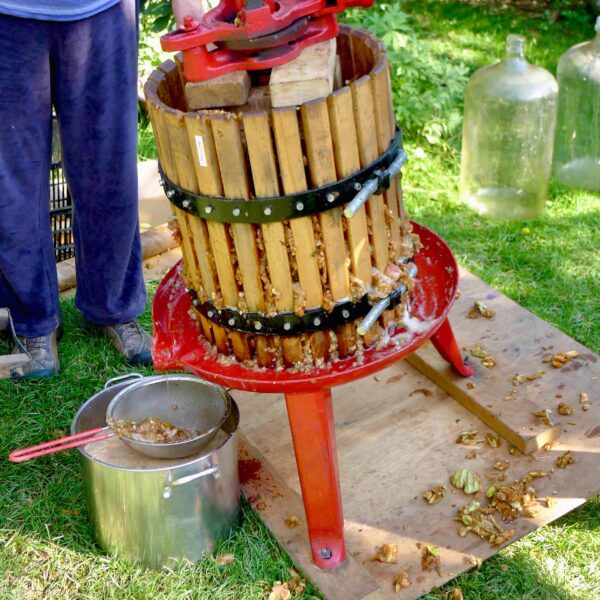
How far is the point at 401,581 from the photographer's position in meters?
2.68

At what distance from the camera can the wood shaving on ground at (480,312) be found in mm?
3781

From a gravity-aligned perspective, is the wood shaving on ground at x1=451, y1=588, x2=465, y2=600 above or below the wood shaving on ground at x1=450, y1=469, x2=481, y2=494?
below

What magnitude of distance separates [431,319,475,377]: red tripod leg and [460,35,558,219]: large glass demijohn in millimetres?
1585

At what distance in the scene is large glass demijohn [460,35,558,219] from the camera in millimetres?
4617

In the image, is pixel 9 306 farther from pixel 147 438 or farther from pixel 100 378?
pixel 147 438

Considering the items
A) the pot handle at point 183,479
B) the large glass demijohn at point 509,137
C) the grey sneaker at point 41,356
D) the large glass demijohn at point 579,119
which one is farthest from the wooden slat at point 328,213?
the large glass demijohn at point 579,119

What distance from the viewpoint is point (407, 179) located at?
16.7 ft

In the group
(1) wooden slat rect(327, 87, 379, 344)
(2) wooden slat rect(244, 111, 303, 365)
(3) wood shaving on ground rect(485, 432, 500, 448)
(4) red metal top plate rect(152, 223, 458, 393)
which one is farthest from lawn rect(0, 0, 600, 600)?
(1) wooden slat rect(327, 87, 379, 344)

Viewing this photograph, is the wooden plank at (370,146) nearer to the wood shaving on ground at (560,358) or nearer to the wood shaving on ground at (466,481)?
the wood shaving on ground at (466,481)

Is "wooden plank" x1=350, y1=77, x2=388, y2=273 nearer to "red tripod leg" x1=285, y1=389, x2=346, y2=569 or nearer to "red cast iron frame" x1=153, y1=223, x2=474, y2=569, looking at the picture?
"red cast iron frame" x1=153, y1=223, x2=474, y2=569

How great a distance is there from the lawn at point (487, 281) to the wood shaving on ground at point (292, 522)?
2.9 inches

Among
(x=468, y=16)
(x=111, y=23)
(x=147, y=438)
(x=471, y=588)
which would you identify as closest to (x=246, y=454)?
(x=147, y=438)

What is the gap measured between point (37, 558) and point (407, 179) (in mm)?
3085

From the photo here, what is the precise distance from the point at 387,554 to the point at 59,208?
245 cm
